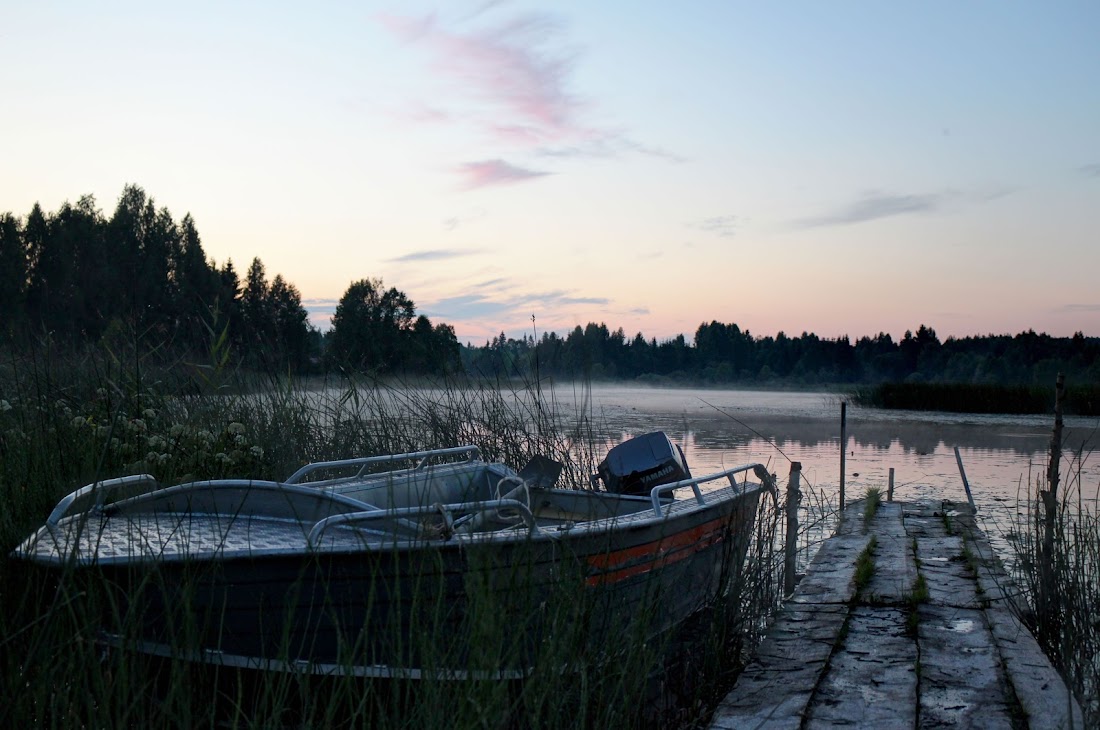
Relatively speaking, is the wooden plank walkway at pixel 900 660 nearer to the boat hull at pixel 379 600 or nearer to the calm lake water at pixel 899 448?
the boat hull at pixel 379 600

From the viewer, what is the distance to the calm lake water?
1139 cm

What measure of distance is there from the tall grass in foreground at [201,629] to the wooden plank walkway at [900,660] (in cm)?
28

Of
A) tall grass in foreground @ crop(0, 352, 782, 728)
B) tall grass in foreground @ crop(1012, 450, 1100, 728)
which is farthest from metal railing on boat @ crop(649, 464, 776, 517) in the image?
tall grass in foreground @ crop(1012, 450, 1100, 728)

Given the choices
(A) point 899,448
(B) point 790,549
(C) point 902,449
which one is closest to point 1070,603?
(B) point 790,549

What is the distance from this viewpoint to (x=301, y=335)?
1061 cm

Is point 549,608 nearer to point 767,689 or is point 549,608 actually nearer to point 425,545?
point 425,545

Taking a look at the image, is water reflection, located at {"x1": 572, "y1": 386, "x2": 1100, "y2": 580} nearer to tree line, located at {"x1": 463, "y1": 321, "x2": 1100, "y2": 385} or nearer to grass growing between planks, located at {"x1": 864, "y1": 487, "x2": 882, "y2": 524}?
grass growing between planks, located at {"x1": 864, "y1": 487, "x2": 882, "y2": 524}

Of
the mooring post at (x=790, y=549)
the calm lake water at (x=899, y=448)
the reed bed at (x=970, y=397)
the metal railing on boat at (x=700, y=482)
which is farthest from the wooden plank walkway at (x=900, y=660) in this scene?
the reed bed at (x=970, y=397)

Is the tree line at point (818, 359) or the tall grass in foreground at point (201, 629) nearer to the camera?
the tall grass in foreground at point (201, 629)

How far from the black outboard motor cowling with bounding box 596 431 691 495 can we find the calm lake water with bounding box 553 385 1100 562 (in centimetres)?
73

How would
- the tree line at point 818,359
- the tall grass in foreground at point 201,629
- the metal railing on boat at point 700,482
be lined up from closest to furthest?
the tall grass in foreground at point 201,629, the metal railing on boat at point 700,482, the tree line at point 818,359

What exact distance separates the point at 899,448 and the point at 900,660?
1530 centimetres

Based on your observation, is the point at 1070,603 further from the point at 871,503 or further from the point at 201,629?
the point at 871,503

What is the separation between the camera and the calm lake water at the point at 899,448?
1139 cm
